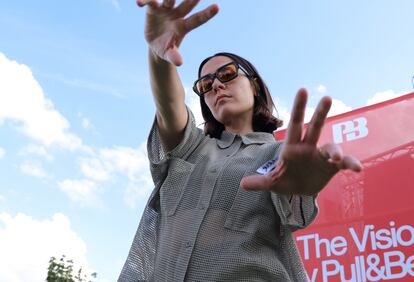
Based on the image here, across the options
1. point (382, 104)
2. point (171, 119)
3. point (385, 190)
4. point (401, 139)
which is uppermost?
point (382, 104)

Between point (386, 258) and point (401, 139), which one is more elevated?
point (401, 139)

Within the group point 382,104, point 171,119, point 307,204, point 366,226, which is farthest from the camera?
point 382,104

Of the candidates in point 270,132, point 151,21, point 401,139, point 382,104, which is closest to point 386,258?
point 401,139

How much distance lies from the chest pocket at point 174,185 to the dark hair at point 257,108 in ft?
0.87

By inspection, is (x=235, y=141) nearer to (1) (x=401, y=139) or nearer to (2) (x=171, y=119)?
(2) (x=171, y=119)

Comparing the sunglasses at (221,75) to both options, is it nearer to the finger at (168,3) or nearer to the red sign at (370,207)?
the finger at (168,3)

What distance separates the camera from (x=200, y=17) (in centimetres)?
140

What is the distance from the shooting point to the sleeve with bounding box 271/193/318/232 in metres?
1.39

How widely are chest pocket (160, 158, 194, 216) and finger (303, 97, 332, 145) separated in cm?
60

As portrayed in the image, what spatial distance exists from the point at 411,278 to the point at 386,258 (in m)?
0.21

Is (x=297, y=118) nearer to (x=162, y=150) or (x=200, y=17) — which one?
(x=200, y=17)

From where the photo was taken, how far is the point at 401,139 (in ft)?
12.6

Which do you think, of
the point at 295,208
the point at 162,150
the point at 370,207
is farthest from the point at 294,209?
the point at 370,207

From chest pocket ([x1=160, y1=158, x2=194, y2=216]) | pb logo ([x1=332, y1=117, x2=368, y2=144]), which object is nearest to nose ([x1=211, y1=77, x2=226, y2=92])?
chest pocket ([x1=160, y1=158, x2=194, y2=216])
